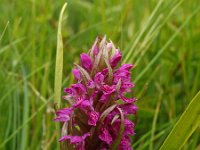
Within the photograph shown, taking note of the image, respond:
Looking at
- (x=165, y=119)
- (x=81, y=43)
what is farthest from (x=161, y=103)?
(x=81, y=43)

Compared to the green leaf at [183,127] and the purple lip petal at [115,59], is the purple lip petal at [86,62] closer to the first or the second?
the purple lip petal at [115,59]

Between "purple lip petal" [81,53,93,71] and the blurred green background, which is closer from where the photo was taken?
"purple lip petal" [81,53,93,71]

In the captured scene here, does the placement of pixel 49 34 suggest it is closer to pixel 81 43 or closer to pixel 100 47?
pixel 81 43

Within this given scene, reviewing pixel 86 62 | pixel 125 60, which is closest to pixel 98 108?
pixel 86 62

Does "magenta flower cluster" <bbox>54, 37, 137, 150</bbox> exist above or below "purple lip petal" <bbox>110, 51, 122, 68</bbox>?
below

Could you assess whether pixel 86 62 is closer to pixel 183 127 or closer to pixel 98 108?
pixel 98 108

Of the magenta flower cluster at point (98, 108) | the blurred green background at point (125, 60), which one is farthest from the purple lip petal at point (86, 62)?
the blurred green background at point (125, 60)

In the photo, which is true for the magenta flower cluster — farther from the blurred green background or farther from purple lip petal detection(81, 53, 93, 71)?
the blurred green background

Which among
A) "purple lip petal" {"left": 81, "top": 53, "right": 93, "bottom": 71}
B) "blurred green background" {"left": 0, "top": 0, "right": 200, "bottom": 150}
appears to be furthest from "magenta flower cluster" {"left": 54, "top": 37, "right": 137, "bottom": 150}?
"blurred green background" {"left": 0, "top": 0, "right": 200, "bottom": 150}
